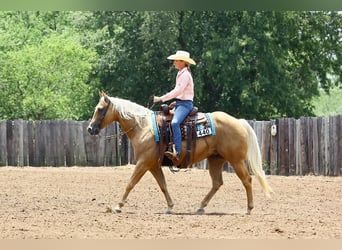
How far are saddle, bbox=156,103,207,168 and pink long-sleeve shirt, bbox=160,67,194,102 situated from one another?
0.29m

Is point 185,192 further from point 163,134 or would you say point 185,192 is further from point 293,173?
point 293,173

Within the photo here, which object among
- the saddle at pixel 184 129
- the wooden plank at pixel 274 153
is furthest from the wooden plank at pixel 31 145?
the saddle at pixel 184 129

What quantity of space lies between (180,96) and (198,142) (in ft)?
2.26

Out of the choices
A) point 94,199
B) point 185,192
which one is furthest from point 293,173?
point 94,199

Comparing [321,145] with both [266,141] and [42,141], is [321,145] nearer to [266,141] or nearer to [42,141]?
[266,141]

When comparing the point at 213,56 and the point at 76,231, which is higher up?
the point at 213,56

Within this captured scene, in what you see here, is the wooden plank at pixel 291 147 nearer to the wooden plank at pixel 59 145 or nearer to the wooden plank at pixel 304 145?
the wooden plank at pixel 304 145

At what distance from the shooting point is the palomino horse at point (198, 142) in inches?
381

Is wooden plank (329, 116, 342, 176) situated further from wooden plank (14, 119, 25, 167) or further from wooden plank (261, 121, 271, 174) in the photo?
wooden plank (14, 119, 25, 167)

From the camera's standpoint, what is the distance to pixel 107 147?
78.0ft

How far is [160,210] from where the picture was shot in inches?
400

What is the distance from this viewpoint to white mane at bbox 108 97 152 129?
9789mm

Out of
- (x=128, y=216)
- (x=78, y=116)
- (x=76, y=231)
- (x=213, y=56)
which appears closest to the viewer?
(x=76, y=231)

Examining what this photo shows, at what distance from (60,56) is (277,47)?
9.87 metres
